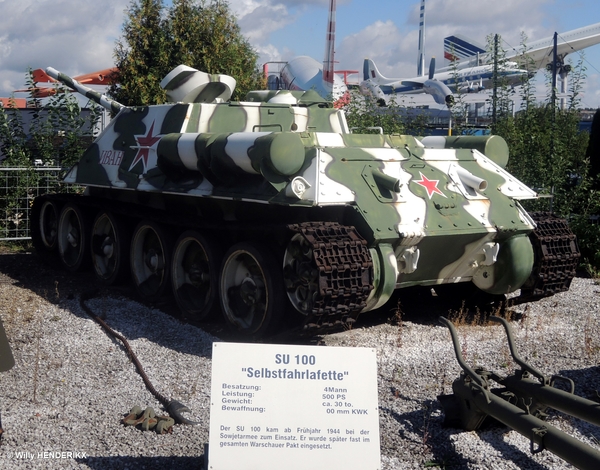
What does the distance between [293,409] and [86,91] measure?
29.2 ft

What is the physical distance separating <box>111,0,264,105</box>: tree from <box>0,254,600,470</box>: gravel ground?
710 cm

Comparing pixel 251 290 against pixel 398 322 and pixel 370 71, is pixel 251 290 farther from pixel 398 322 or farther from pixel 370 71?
pixel 370 71

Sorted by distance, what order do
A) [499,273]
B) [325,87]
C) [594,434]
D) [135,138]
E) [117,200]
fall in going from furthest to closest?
[325,87] → [117,200] → [135,138] → [499,273] → [594,434]

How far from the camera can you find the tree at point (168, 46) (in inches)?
627

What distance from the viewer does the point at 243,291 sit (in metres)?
7.33

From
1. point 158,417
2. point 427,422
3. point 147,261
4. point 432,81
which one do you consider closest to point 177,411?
point 158,417

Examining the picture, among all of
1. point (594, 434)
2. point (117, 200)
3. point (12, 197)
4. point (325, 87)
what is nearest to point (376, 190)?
point (594, 434)

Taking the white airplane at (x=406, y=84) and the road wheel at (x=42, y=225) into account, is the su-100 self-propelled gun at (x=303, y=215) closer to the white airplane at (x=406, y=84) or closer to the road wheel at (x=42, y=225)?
the road wheel at (x=42, y=225)

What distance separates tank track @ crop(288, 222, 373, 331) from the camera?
616 cm

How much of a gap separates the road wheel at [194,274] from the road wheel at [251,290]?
9.5 inches

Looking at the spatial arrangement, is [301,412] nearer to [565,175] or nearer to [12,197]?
[565,175]

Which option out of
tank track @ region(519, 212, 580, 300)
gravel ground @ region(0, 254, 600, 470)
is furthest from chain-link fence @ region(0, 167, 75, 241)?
tank track @ region(519, 212, 580, 300)

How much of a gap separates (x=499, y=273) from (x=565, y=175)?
5440 mm

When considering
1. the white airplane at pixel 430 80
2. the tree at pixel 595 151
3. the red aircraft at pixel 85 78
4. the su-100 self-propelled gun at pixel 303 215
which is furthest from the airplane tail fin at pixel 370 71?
the su-100 self-propelled gun at pixel 303 215
